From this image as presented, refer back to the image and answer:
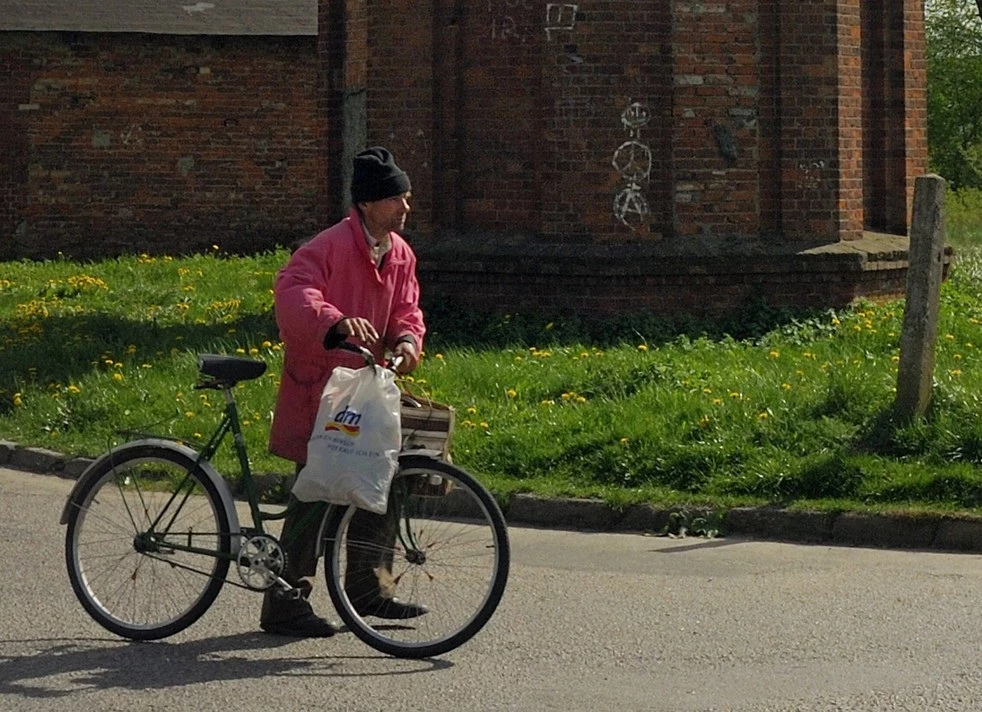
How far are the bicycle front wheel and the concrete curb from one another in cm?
283

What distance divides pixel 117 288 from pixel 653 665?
14.8 metres

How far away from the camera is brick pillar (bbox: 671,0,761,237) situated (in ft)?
50.4

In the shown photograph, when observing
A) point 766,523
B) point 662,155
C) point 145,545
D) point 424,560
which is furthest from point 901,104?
point 145,545

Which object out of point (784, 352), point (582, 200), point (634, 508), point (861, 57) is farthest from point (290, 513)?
point (861, 57)

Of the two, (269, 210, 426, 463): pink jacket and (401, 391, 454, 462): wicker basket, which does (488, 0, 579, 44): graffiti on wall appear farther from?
(401, 391, 454, 462): wicker basket

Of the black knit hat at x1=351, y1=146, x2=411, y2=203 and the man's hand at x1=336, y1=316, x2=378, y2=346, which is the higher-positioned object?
the black knit hat at x1=351, y1=146, x2=411, y2=203

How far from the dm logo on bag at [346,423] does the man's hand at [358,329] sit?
0.29m

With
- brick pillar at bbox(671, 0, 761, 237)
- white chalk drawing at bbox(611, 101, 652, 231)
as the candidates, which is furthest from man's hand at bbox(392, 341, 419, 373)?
brick pillar at bbox(671, 0, 761, 237)

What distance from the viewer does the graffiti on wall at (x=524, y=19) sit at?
50.5 feet

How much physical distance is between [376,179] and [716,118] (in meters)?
8.91

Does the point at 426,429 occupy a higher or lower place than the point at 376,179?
lower

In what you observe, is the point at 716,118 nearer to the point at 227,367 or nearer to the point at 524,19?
the point at 524,19

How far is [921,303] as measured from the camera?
10.5 m

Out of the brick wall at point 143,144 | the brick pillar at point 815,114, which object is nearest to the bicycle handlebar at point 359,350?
the brick pillar at point 815,114
